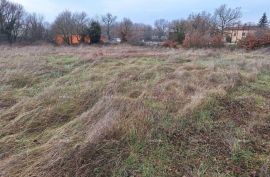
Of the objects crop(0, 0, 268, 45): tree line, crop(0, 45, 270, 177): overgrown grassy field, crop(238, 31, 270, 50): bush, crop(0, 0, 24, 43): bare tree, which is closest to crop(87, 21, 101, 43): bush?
crop(0, 0, 268, 45): tree line

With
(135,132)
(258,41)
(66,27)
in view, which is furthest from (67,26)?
(135,132)

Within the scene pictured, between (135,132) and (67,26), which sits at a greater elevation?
(67,26)

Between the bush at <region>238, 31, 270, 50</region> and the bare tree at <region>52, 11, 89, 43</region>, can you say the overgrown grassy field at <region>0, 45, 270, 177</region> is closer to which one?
the bush at <region>238, 31, 270, 50</region>

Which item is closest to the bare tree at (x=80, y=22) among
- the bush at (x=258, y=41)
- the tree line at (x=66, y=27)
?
the tree line at (x=66, y=27)

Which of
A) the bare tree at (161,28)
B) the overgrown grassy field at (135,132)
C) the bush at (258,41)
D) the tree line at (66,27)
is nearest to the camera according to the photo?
the overgrown grassy field at (135,132)

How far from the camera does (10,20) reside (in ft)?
102

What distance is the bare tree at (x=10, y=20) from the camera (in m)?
30.1

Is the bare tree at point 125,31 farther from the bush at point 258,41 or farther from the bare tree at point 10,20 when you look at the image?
the bush at point 258,41

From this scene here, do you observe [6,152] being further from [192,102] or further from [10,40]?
[10,40]

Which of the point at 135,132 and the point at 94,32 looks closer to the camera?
the point at 135,132

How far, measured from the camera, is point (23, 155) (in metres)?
2.80

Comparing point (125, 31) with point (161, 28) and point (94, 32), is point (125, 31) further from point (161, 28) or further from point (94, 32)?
point (161, 28)

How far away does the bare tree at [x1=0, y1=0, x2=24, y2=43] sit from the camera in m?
30.1

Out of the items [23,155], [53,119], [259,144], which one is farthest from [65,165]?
[259,144]
